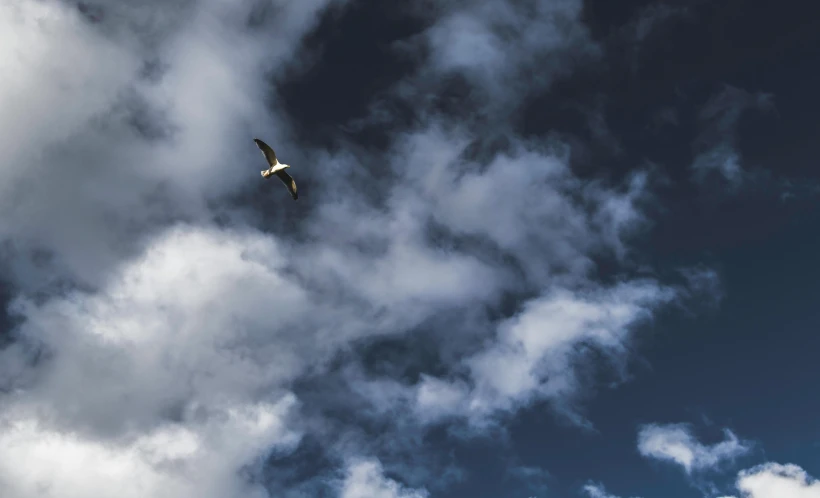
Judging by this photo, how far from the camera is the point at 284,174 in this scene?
69438 millimetres

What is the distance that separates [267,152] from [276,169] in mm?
2232

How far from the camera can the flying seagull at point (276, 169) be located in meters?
67.5

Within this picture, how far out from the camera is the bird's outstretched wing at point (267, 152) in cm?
6668

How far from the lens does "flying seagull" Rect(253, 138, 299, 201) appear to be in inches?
2659

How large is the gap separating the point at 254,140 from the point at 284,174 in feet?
18.6

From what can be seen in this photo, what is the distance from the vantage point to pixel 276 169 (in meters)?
68.3

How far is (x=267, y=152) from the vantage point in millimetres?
68250

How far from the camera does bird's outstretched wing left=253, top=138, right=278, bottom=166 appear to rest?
219ft

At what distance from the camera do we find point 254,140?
65625mm
